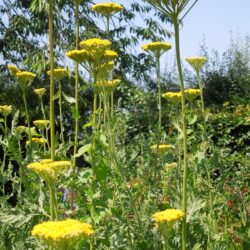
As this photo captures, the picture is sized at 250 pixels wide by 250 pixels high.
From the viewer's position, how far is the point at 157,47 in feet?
9.52

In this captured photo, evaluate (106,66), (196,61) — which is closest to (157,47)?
(196,61)

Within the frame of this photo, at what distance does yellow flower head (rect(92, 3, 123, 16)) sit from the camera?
2.76 m

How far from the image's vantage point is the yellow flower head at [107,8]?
276 centimetres

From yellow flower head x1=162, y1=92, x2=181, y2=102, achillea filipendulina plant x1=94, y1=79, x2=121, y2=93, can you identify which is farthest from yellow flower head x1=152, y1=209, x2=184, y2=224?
yellow flower head x1=162, y1=92, x2=181, y2=102

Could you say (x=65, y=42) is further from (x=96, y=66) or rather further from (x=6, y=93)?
(x=96, y=66)

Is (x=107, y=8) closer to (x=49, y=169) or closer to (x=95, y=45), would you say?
(x=95, y=45)

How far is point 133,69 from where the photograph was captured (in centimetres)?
1118

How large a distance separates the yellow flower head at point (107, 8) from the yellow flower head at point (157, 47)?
0.25 m

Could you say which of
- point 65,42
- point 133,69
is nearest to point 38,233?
point 65,42

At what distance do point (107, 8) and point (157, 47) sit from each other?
1.08ft

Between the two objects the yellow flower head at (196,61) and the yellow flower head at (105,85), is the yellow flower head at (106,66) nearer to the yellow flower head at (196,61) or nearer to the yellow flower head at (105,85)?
the yellow flower head at (105,85)

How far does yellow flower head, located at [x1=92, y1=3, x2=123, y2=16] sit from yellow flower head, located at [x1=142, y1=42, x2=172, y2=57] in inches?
9.8

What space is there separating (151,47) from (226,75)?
9240 millimetres

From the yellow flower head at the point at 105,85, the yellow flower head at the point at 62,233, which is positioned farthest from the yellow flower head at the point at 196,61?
the yellow flower head at the point at 62,233
